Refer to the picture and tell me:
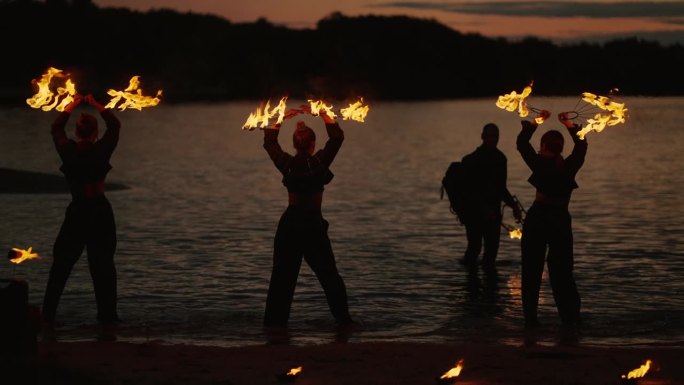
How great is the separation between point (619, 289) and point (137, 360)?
23.7 ft

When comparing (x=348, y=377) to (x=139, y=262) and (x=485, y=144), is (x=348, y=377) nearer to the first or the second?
(x=485, y=144)

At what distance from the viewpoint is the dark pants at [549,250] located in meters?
12.0

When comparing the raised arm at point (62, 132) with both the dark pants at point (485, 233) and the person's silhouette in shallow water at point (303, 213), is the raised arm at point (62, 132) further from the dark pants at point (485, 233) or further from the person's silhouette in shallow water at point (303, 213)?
the dark pants at point (485, 233)

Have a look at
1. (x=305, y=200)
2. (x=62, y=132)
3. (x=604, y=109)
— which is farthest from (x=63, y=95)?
(x=604, y=109)

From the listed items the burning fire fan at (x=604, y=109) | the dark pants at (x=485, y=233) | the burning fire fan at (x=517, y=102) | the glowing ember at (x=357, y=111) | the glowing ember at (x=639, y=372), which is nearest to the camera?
the glowing ember at (x=639, y=372)

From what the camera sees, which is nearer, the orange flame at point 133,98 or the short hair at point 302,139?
the short hair at point 302,139

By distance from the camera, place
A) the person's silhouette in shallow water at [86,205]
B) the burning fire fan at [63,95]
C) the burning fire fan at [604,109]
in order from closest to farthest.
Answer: the person's silhouette in shallow water at [86,205]
the burning fire fan at [63,95]
the burning fire fan at [604,109]

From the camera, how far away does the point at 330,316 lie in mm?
13719

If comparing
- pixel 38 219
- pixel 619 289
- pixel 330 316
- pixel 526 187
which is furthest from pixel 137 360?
pixel 526 187

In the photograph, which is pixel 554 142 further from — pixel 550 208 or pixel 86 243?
pixel 86 243

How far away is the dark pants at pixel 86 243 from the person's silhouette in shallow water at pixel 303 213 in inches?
56.8

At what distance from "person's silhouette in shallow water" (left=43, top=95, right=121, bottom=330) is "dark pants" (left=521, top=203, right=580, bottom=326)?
11.8 ft

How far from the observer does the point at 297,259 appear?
12164 mm

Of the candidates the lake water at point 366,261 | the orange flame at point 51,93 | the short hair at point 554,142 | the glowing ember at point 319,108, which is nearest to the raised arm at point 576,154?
the short hair at point 554,142
